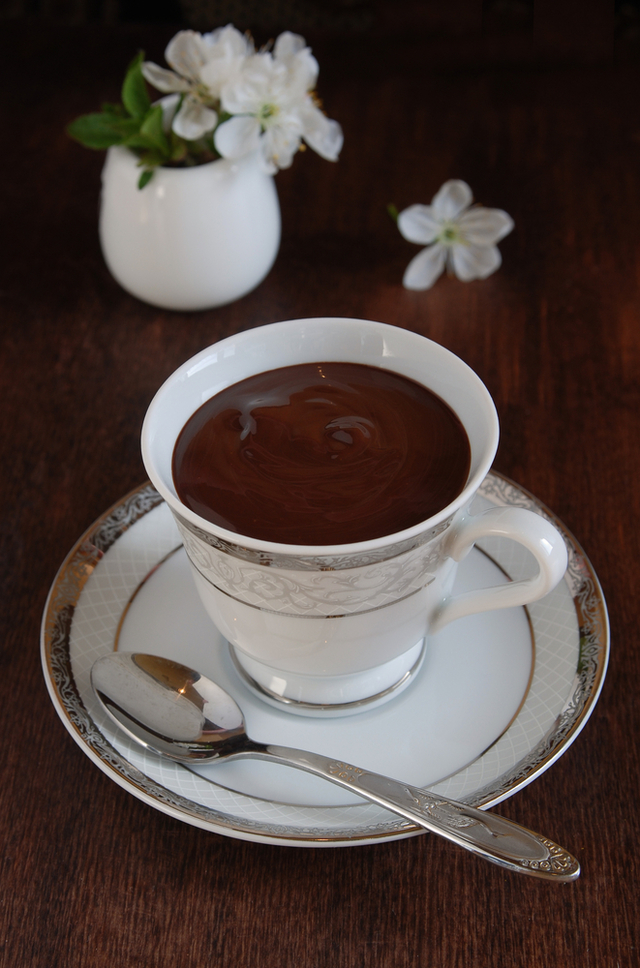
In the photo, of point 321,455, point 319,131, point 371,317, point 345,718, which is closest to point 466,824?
point 345,718

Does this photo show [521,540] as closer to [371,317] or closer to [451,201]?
[371,317]

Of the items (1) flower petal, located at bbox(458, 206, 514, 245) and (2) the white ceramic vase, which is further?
(1) flower petal, located at bbox(458, 206, 514, 245)

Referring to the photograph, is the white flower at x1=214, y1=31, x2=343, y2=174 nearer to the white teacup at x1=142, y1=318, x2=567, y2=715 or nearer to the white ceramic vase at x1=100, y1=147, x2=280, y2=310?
the white ceramic vase at x1=100, y1=147, x2=280, y2=310

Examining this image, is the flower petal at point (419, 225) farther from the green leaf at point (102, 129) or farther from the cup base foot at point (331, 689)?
the cup base foot at point (331, 689)

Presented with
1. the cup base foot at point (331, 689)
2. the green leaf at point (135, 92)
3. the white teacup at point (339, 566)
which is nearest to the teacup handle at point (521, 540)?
the white teacup at point (339, 566)

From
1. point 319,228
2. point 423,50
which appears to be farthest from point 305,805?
point 423,50

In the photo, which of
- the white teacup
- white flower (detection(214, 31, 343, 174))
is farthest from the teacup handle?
white flower (detection(214, 31, 343, 174))
